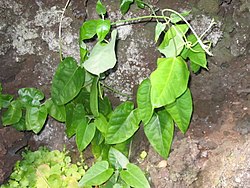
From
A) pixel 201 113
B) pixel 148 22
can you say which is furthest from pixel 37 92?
pixel 201 113

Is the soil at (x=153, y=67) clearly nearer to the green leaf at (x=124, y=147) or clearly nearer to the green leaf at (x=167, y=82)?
the green leaf at (x=124, y=147)

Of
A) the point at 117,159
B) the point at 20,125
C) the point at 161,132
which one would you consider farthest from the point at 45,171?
the point at 161,132

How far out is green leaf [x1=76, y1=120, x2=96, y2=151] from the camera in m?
1.61

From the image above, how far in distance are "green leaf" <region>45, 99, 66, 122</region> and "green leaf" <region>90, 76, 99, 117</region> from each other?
0.13 metres

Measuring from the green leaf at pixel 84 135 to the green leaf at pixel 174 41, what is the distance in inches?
16.4

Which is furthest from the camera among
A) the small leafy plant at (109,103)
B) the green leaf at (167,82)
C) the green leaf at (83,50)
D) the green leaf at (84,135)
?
the green leaf at (84,135)

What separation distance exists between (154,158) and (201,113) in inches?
9.4

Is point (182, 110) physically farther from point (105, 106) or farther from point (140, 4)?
point (140, 4)

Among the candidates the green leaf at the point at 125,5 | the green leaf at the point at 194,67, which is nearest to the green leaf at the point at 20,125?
the green leaf at the point at 125,5

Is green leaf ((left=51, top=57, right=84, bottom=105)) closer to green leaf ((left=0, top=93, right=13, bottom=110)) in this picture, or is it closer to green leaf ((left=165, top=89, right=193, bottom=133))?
green leaf ((left=0, top=93, right=13, bottom=110))

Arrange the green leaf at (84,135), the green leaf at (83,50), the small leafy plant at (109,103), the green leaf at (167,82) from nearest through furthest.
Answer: the green leaf at (167,82) → the small leafy plant at (109,103) → the green leaf at (83,50) → the green leaf at (84,135)

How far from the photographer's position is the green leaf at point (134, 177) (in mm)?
1514

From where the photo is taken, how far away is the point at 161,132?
1532mm

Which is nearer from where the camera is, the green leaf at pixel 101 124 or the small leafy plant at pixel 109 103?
the small leafy plant at pixel 109 103
